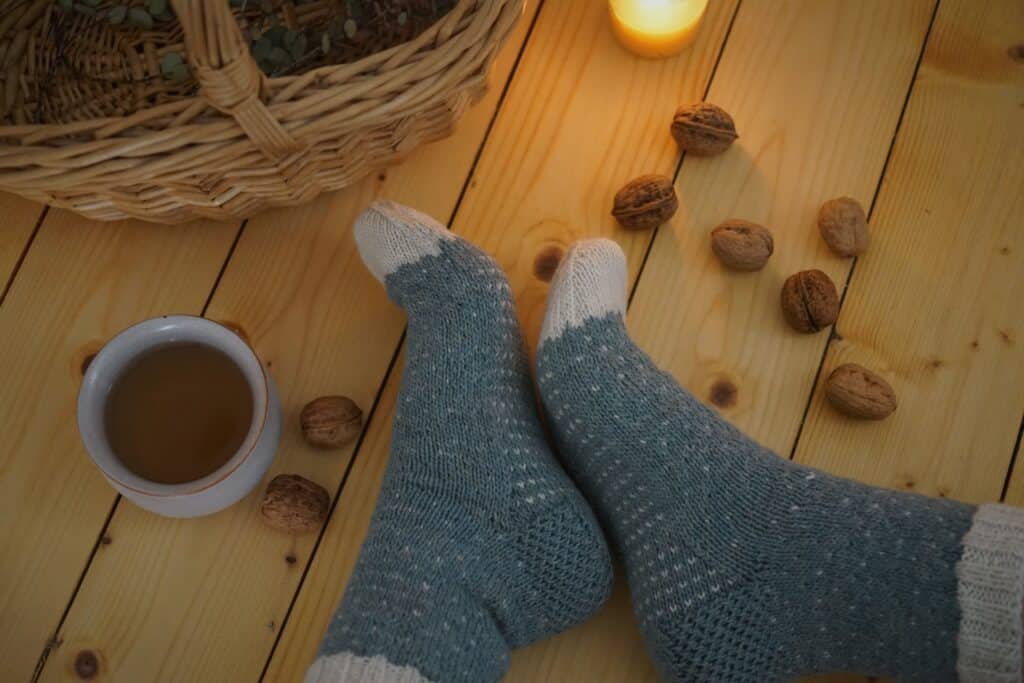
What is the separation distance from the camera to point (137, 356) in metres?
0.70

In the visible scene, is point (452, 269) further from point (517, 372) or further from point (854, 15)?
point (854, 15)

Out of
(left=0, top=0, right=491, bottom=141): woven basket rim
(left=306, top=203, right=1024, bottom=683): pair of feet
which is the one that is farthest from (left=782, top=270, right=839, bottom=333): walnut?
(left=0, top=0, right=491, bottom=141): woven basket rim

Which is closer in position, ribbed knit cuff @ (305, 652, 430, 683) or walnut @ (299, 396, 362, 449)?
ribbed knit cuff @ (305, 652, 430, 683)

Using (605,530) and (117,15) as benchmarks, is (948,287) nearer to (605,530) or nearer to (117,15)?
(605,530)

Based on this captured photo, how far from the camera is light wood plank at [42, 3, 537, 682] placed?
0.76 m

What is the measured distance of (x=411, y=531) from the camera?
70cm

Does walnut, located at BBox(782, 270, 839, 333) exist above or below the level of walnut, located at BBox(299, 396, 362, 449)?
above

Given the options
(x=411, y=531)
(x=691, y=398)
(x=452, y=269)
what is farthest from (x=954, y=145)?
(x=411, y=531)

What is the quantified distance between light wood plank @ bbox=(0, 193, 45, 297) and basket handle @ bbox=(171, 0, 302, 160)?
31cm

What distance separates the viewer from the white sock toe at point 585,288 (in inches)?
29.3

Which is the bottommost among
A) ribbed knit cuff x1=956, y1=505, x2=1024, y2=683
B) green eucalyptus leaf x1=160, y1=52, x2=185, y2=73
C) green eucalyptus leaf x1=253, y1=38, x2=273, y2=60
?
ribbed knit cuff x1=956, y1=505, x2=1024, y2=683

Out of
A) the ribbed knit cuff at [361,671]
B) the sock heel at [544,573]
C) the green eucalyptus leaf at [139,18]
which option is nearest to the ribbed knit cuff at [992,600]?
the sock heel at [544,573]

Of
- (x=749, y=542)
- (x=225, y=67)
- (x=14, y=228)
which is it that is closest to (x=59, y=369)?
(x=14, y=228)

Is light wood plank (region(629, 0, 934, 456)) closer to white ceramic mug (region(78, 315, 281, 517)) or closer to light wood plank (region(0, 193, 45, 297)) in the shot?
white ceramic mug (region(78, 315, 281, 517))
